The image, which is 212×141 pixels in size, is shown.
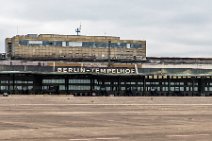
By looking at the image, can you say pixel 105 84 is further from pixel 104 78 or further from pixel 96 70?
pixel 96 70

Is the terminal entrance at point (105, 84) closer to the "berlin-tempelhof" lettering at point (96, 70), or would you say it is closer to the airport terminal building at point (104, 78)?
the airport terminal building at point (104, 78)

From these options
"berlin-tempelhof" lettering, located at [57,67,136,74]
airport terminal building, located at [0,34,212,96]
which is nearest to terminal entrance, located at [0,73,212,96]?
airport terminal building, located at [0,34,212,96]

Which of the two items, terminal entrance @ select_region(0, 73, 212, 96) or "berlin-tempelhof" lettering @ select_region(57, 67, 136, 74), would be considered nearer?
"berlin-tempelhof" lettering @ select_region(57, 67, 136, 74)

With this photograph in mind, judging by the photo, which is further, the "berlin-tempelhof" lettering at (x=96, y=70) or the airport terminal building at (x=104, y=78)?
the airport terminal building at (x=104, y=78)

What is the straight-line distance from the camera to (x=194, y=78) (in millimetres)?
167625

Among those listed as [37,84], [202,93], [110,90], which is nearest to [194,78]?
[202,93]

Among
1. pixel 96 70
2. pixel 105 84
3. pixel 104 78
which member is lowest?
pixel 105 84

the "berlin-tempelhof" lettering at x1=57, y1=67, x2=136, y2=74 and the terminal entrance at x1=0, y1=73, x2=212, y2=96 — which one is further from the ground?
the "berlin-tempelhof" lettering at x1=57, y1=67, x2=136, y2=74

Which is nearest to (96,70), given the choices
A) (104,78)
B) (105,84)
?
(104,78)

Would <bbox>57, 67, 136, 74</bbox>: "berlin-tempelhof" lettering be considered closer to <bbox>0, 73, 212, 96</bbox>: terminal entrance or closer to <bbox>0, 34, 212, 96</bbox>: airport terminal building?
<bbox>0, 34, 212, 96</bbox>: airport terminal building

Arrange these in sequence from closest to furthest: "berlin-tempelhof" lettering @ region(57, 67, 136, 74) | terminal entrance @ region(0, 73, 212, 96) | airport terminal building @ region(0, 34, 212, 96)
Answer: "berlin-tempelhof" lettering @ region(57, 67, 136, 74) → airport terminal building @ region(0, 34, 212, 96) → terminal entrance @ region(0, 73, 212, 96)

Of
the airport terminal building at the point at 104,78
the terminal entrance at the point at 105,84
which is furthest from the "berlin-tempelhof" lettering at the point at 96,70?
the terminal entrance at the point at 105,84

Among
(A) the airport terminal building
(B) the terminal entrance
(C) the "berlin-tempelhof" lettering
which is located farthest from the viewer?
(B) the terminal entrance

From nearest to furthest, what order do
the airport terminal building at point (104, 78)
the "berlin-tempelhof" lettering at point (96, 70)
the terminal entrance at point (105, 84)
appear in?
the "berlin-tempelhof" lettering at point (96, 70)
the airport terminal building at point (104, 78)
the terminal entrance at point (105, 84)
